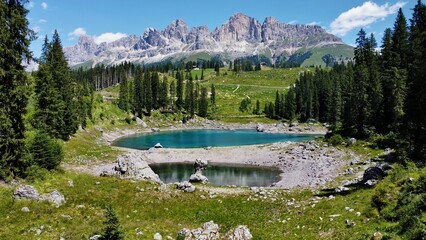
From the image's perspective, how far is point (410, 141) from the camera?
135 feet

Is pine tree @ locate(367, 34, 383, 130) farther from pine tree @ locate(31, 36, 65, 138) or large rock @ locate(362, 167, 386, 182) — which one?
pine tree @ locate(31, 36, 65, 138)

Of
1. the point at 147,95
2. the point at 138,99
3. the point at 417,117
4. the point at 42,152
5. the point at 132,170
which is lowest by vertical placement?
the point at 132,170

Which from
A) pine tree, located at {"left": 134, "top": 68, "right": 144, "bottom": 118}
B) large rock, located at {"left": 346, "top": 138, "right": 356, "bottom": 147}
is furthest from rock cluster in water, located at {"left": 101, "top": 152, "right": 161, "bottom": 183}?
pine tree, located at {"left": 134, "top": 68, "right": 144, "bottom": 118}

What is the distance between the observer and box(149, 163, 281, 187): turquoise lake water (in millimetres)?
55094

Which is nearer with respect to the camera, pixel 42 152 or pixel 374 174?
pixel 374 174

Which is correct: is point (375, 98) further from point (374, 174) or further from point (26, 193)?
point (26, 193)

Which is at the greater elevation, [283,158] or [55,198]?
[55,198]

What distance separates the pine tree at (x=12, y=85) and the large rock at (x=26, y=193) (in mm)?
2729

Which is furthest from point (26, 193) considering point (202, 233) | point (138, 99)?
point (138, 99)

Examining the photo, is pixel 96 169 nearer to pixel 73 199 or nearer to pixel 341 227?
pixel 73 199

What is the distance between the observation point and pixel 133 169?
150ft

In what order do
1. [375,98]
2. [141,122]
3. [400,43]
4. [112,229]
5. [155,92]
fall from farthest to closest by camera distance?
[155,92], [141,122], [400,43], [375,98], [112,229]

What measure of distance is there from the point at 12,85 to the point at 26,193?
33.2 feet

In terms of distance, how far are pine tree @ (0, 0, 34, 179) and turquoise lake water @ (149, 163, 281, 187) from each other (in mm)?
27527
